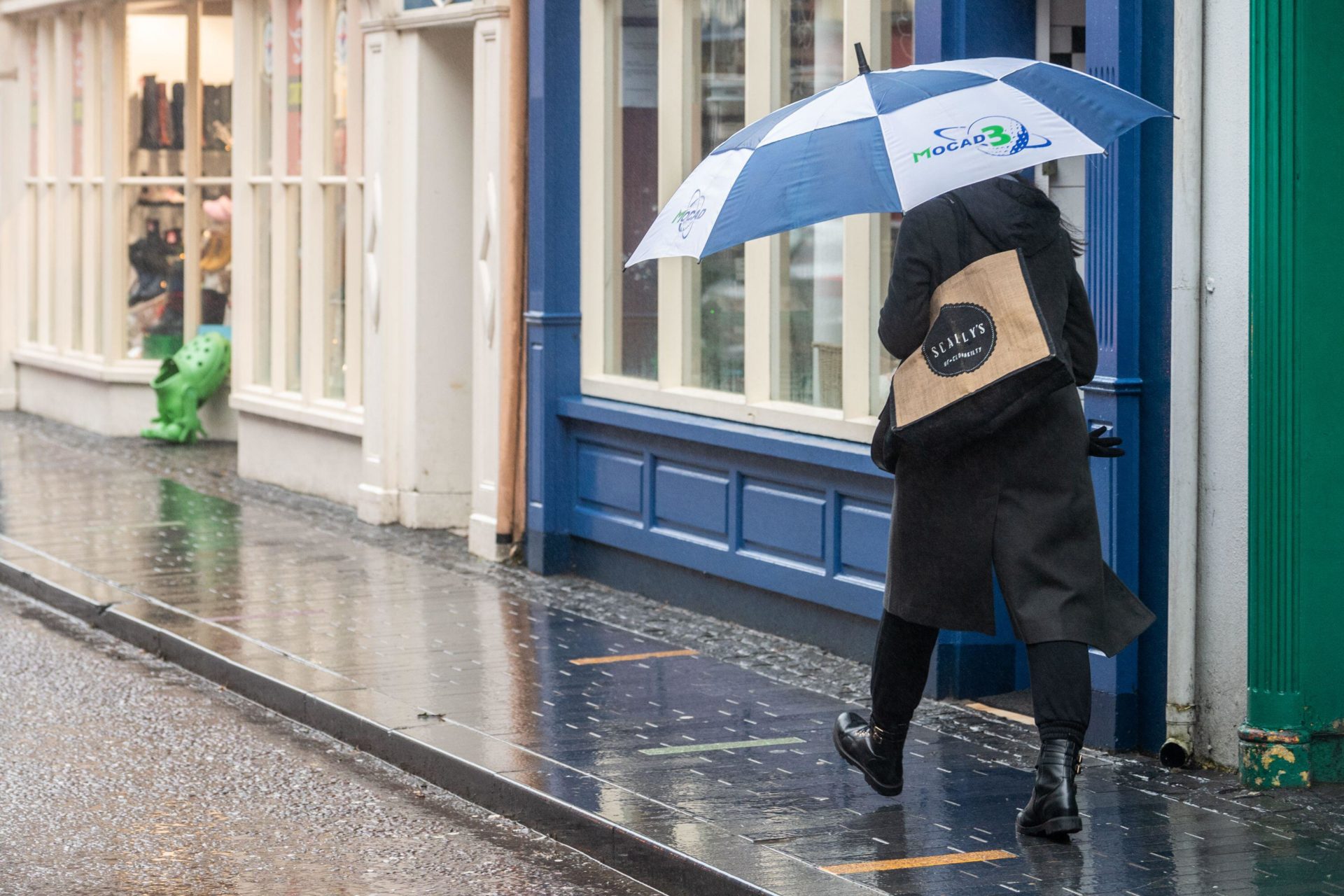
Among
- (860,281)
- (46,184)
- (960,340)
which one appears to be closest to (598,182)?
(860,281)

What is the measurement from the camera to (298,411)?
13453 millimetres

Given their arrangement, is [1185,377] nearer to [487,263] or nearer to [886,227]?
[886,227]

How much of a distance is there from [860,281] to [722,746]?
7.48 feet

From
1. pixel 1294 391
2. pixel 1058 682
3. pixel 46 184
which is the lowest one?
pixel 1058 682

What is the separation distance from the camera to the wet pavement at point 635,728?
5.35 meters

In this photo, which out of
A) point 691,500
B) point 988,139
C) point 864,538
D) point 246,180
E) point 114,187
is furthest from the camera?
point 114,187

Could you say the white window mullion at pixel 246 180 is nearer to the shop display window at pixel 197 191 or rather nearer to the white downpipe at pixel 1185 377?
the shop display window at pixel 197 191

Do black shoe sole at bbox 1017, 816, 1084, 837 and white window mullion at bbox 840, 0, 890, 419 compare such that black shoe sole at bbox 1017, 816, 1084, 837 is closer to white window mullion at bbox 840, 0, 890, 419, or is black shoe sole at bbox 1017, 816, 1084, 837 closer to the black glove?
the black glove

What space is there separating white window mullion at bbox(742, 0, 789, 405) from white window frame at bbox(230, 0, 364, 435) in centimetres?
430

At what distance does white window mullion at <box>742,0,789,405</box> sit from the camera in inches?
346

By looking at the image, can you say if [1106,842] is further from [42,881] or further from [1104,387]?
[42,881]

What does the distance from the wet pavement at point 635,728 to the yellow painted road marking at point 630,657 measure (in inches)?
0.7

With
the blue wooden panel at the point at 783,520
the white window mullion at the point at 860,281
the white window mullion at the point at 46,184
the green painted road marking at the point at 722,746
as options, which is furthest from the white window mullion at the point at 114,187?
the green painted road marking at the point at 722,746

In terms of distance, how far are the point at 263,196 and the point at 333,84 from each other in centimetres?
143
